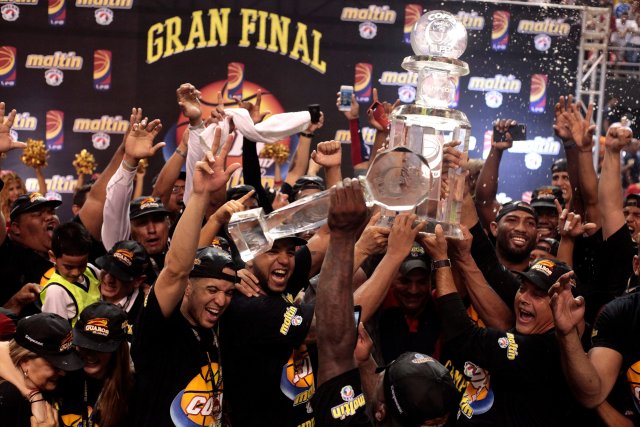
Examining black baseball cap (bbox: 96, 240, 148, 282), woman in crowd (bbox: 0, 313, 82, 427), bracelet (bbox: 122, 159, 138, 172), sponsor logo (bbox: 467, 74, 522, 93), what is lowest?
woman in crowd (bbox: 0, 313, 82, 427)

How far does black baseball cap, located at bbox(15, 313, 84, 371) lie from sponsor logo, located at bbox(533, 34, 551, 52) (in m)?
8.98

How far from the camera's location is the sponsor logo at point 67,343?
11.2ft

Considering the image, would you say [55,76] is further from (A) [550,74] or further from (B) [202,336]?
(B) [202,336]

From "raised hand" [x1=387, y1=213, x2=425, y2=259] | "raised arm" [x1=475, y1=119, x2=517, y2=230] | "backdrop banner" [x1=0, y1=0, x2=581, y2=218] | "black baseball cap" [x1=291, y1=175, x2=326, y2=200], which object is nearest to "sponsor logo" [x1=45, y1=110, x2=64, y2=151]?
"backdrop banner" [x1=0, y1=0, x2=581, y2=218]

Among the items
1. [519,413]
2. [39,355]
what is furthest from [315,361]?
[39,355]

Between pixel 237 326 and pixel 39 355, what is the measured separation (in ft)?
2.56

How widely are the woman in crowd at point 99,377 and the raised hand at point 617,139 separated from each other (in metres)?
2.78

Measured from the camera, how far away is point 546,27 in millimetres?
11117

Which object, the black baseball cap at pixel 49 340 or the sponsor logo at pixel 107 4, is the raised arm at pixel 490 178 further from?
the sponsor logo at pixel 107 4

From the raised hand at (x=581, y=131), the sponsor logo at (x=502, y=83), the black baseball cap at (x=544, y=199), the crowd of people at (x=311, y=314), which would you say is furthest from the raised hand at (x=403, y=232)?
the sponsor logo at (x=502, y=83)

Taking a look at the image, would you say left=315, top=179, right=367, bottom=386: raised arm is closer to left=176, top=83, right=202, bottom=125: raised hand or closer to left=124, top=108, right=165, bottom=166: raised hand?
left=124, top=108, right=165, bottom=166: raised hand

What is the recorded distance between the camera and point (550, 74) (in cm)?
1120

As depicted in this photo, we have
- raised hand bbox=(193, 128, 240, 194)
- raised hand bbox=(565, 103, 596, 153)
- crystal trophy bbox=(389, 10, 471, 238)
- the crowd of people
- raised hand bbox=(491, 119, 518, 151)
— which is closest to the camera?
the crowd of people

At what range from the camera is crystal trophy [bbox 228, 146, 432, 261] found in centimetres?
255
